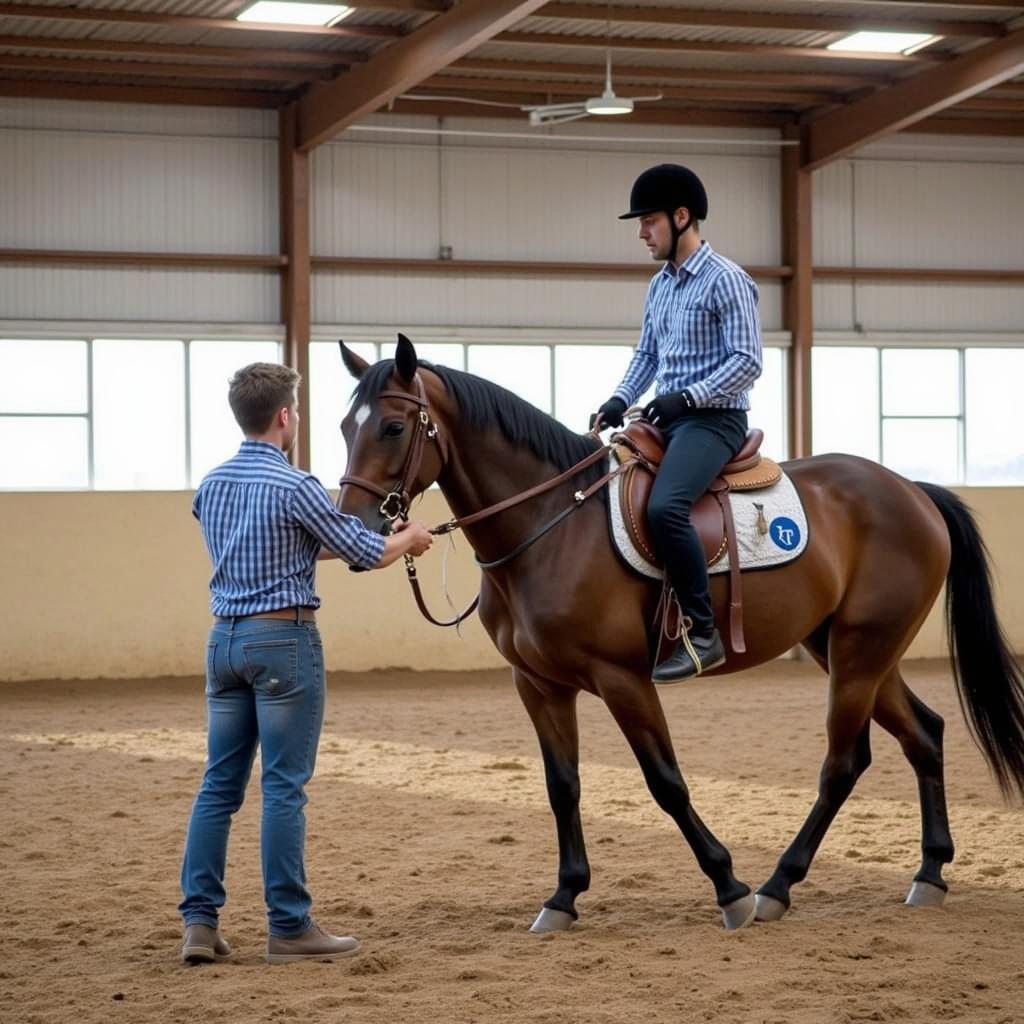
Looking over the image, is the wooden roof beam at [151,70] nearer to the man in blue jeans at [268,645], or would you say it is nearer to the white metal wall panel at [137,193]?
the white metal wall panel at [137,193]

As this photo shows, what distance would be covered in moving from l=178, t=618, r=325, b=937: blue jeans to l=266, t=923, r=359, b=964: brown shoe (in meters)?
0.02

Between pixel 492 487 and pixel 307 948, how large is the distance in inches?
55.0

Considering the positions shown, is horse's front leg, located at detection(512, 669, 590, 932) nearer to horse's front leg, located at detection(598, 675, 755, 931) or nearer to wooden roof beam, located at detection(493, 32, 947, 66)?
horse's front leg, located at detection(598, 675, 755, 931)

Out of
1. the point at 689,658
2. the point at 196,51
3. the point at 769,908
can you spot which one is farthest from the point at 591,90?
the point at 769,908

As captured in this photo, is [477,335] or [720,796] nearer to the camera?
[720,796]

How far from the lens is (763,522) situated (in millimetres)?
4867

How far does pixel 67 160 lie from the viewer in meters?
13.4

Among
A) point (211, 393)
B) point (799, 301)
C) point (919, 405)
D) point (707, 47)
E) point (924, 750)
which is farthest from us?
point (919, 405)

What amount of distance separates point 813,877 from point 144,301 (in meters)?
9.75

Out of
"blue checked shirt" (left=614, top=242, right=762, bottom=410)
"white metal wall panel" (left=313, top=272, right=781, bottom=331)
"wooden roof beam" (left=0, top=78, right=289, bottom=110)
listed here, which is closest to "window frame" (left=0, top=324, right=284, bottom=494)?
"white metal wall panel" (left=313, top=272, right=781, bottom=331)

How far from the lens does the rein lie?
14.0 ft

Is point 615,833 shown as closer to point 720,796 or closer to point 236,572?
point 720,796

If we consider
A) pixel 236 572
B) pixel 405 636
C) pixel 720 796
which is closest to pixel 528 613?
pixel 236 572

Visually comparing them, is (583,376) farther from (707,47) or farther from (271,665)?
(271,665)
